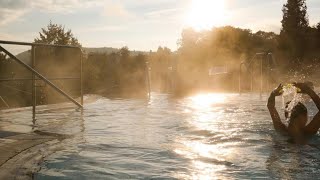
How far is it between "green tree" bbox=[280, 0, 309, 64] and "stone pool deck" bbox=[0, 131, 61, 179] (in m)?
44.9

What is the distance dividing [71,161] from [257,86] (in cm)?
2244

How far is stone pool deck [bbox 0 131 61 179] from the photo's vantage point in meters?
4.10

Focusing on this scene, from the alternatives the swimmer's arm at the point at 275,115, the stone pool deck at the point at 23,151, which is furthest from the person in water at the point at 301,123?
the stone pool deck at the point at 23,151

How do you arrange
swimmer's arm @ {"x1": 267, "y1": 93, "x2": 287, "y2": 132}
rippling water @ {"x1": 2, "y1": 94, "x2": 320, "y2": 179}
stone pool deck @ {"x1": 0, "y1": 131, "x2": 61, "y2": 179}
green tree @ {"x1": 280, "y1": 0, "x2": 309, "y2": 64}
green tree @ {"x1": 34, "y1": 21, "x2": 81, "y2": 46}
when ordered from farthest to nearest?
green tree @ {"x1": 280, "y1": 0, "x2": 309, "y2": 64} < green tree @ {"x1": 34, "y1": 21, "x2": 81, "y2": 46} < swimmer's arm @ {"x1": 267, "y1": 93, "x2": 287, "y2": 132} < rippling water @ {"x1": 2, "y1": 94, "x2": 320, "y2": 179} < stone pool deck @ {"x1": 0, "y1": 131, "x2": 61, "y2": 179}

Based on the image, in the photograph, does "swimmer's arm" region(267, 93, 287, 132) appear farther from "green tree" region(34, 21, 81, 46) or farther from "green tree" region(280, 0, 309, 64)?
"green tree" region(280, 0, 309, 64)

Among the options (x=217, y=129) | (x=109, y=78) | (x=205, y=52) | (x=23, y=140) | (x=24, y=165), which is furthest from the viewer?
(x=205, y=52)

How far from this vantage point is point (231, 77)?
29.5 meters

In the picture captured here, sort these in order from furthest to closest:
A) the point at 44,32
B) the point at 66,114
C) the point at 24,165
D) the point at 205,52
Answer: the point at 205,52, the point at 44,32, the point at 66,114, the point at 24,165

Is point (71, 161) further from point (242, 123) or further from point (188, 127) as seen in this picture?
point (242, 123)

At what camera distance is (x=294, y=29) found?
49.0 m

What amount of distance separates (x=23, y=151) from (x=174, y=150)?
85.2 inches

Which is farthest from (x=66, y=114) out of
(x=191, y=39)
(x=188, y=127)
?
(x=191, y=39)

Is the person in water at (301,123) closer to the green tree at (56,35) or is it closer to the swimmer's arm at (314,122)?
the swimmer's arm at (314,122)

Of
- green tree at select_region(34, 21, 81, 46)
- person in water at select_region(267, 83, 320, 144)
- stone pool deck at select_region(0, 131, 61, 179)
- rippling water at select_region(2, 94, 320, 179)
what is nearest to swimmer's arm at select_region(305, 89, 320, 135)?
person in water at select_region(267, 83, 320, 144)
